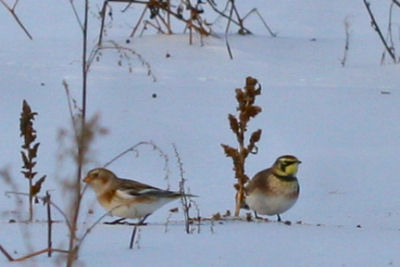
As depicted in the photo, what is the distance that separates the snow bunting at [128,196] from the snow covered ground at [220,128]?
0.36ft

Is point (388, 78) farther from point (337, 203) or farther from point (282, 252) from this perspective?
point (282, 252)

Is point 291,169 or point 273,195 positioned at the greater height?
point 291,169

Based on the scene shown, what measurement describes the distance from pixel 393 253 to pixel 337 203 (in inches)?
99.4

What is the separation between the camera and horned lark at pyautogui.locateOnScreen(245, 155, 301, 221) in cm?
684

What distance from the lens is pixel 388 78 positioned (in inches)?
431

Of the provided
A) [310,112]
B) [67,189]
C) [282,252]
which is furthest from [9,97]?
[67,189]

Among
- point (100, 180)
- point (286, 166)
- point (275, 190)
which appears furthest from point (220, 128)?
point (100, 180)

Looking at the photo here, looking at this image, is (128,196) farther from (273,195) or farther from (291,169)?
(291,169)

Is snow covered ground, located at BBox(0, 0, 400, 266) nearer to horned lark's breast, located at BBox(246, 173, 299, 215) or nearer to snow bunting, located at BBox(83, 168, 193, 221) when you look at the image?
snow bunting, located at BBox(83, 168, 193, 221)

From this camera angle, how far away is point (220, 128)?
9.40 m

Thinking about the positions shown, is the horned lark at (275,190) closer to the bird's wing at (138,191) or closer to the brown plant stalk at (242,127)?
the brown plant stalk at (242,127)

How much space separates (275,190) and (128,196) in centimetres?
101

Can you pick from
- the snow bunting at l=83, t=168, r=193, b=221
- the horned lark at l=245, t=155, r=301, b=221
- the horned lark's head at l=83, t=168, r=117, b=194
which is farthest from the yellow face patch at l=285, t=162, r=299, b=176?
the horned lark's head at l=83, t=168, r=117, b=194

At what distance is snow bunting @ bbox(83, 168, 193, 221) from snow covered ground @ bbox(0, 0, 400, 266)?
0.36 feet
